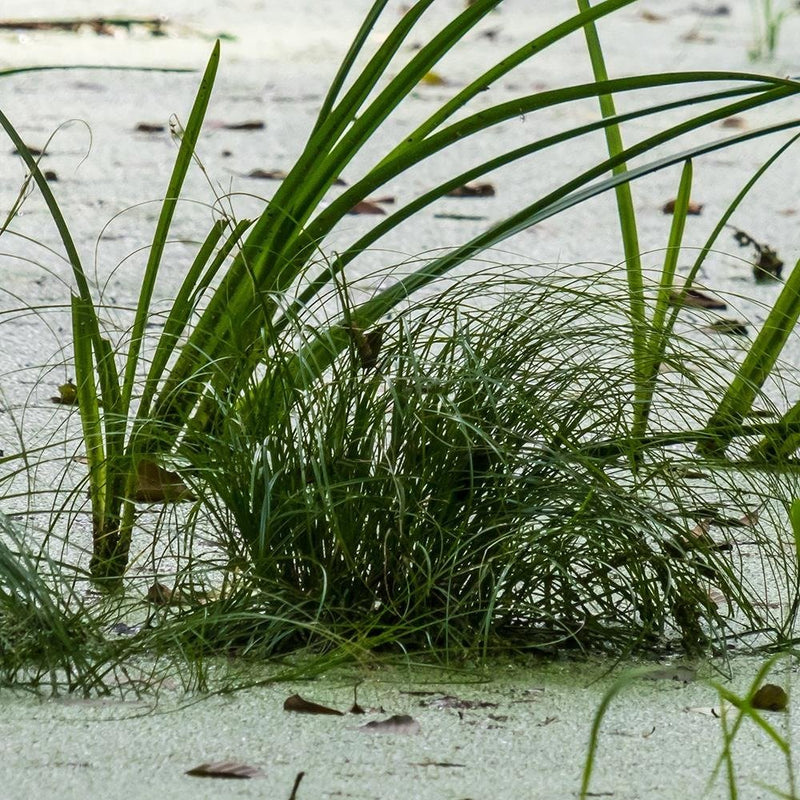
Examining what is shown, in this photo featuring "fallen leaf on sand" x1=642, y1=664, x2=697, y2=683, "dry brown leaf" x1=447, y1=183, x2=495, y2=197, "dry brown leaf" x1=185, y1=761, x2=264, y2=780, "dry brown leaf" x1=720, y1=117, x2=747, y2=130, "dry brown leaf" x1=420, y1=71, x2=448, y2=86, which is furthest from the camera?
"dry brown leaf" x1=420, y1=71, x2=448, y2=86

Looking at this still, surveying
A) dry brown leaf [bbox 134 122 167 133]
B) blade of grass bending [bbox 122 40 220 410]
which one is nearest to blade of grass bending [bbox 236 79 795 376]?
blade of grass bending [bbox 122 40 220 410]

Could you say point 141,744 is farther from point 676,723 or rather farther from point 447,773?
point 676,723

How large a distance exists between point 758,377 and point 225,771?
2.83 ft

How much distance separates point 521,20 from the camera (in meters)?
6.21

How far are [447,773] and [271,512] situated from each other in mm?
327

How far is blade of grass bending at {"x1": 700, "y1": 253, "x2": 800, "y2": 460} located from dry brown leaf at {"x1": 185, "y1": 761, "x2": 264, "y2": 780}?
1.75 ft

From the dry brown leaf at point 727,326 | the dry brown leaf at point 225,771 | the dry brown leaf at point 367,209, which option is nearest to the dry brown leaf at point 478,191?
the dry brown leaf at point 367,209

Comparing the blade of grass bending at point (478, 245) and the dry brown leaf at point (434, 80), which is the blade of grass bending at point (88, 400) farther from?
the dry brown leaf at point (434, 80)

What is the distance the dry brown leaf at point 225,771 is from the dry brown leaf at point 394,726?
0.36 ft

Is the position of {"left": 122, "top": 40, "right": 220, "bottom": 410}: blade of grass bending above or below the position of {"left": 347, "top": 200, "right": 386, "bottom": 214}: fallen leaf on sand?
below

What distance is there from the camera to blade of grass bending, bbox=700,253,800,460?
143 cm

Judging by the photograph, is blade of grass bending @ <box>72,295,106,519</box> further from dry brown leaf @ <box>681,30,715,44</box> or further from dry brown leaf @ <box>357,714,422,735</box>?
dry brown leaf @ <box>681,30,715,44</box>

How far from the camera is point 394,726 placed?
3.83 feet

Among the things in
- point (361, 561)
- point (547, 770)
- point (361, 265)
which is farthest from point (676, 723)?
point (361, 265)
